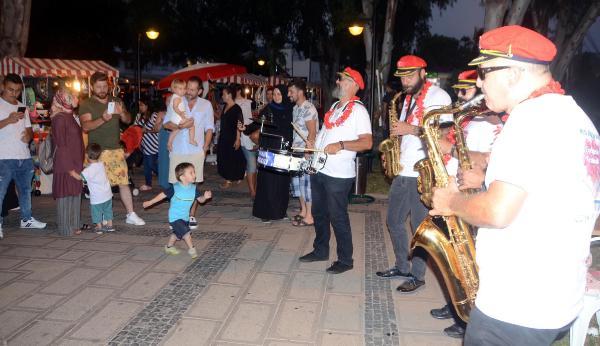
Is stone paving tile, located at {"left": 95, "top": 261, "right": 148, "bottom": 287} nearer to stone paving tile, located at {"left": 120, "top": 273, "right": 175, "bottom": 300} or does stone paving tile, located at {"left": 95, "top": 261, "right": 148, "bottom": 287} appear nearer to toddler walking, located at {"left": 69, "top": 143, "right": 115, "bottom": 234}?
stone paving tile, located at {"left": 120, "top": 273, "right": 175, "bottom": 300}

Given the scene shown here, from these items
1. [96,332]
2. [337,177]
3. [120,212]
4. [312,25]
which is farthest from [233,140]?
[312,25]

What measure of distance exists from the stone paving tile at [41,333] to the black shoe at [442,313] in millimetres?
3068

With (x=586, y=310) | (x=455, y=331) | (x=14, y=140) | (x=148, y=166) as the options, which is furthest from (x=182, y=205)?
(x=148, y=166)

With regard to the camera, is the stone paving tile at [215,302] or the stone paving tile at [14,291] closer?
the stone paving tile at [215,302]

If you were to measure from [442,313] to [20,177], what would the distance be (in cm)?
566

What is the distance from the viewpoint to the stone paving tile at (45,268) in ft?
16.1

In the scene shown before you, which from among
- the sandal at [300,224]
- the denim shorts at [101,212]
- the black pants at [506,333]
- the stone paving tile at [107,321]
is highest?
the black pants at [506,333]

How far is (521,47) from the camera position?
5.96 feet

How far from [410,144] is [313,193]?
119 centimetres

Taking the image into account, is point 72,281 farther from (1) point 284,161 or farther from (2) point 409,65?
(2) point 409,65

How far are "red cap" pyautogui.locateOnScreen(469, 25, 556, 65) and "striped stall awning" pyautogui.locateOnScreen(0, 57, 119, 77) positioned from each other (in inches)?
527

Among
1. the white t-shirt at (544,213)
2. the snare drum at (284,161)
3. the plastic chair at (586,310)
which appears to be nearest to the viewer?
the white t-shirt at (544,213)

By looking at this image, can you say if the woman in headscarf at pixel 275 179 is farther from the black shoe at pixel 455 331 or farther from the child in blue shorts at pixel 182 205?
the black shoe at pixel 455 331

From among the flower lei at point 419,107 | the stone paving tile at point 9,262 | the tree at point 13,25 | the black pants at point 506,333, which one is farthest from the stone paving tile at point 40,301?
the tree at point 13,25
